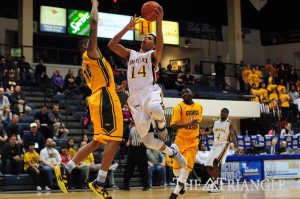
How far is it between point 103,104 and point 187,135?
10.9ft

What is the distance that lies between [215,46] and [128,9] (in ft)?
17.8

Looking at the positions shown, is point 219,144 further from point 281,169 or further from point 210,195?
point 281,169

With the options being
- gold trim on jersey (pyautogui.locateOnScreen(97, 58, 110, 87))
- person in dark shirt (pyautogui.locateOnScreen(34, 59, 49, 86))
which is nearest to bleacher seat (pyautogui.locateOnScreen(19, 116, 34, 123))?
person in dark shirt (pyautogui.locateOnScreen(34, 59, 49, 86))

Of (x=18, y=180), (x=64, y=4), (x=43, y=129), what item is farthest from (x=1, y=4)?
(x=18, y=180)

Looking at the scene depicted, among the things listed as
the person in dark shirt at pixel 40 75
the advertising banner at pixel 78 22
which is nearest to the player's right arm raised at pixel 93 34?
the person in dark shirt at pixel 40 75

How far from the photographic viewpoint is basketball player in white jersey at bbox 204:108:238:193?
1353 cm

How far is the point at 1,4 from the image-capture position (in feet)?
84.6

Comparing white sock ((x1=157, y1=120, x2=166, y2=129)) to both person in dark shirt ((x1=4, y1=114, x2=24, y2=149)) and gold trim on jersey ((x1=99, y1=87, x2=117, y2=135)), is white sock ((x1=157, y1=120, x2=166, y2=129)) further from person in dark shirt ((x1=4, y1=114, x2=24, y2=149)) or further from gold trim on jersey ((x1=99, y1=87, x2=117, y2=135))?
person in dark shirt ((x1=4, y1=114, x2=24, y2=149))

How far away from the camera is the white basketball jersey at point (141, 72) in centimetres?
835

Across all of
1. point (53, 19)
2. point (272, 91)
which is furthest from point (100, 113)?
point (272, 91)

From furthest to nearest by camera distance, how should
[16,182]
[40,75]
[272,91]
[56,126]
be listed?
1. [272,91]
2. [40,75]
3. [56,126]
4. [16,182]

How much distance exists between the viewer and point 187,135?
1076cm

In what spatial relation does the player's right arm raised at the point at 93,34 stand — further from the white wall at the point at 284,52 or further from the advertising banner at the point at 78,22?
the white wall at the point at 284,52

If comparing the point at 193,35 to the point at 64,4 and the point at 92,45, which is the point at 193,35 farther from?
the point at 92,45
